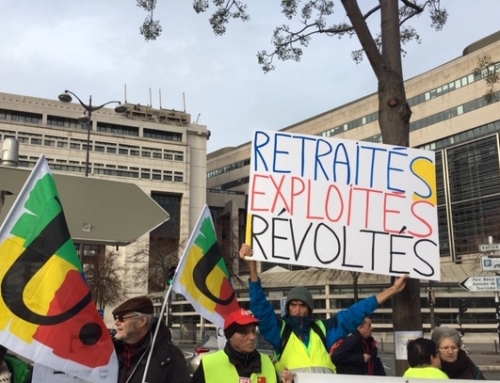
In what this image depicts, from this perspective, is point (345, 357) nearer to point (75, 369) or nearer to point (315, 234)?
point (315, 234)

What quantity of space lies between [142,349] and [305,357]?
1.08m

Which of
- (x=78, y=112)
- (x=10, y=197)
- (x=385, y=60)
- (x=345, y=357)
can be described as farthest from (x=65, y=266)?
(x=78, y=112)

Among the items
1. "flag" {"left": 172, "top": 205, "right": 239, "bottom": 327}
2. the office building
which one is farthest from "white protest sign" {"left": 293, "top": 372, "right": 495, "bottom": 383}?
the office building

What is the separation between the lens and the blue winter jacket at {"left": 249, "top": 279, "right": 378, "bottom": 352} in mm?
3775

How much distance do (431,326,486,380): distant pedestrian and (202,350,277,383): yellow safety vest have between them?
1.48 metres

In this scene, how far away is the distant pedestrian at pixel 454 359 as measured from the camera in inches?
155

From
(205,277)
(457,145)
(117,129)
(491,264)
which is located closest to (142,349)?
(205,277)

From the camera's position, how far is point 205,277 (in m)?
4.46

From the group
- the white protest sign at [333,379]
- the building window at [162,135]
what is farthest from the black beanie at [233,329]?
the building window at [162,135]

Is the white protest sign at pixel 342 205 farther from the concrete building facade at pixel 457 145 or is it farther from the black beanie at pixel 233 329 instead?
the concrete building facade at pixel 457 145

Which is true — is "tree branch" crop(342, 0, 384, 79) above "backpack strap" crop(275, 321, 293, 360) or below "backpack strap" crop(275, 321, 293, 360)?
above

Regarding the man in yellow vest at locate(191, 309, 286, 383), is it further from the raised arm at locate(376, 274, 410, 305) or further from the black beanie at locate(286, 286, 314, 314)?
the raised arm at locate(376, 274, 410, 305)

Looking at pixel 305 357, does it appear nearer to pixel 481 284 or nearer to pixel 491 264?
pixel 491 264

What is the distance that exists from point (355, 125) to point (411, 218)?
6773 cm
